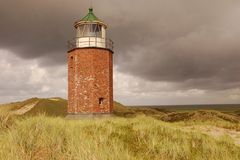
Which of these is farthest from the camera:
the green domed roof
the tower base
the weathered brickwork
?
the green domed roof

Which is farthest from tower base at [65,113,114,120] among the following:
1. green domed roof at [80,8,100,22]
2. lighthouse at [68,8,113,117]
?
green domed roof at [80,8,100,22]

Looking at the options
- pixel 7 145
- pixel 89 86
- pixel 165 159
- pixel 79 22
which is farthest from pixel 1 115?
pixel 79 22

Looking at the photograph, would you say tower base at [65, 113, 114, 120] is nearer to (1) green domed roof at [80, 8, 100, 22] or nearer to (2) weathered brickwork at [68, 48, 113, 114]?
(2) weathered brickwork at [68, 48, 113, 114]

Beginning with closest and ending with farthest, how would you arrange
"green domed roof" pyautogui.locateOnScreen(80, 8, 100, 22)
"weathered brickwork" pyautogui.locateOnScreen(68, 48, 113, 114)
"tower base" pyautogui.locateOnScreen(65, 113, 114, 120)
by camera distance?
"tower base" pyautogui.locateOnScreen(65, 113, 114, 120)
"weathered brickwork" pyautogui.locateOnScreen(68, 48, 113, 114)
"green domed roof" pyautogui.locateOnScreen(80, 8, 100, 22)

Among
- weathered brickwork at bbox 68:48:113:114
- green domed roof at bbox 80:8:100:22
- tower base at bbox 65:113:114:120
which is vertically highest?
green domed roof at bbox 80:8:100:22

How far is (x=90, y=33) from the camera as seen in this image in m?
21.3

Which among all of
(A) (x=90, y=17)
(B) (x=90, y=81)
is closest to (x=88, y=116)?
(B) (x=90, y=81)

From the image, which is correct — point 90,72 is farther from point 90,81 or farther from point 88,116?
point 88,116

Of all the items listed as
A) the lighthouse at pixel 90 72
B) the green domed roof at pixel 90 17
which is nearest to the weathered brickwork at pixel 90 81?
the lighthouse at pixel 90 72

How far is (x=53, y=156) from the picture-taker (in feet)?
20.3

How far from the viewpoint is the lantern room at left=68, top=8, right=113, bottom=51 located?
21125 mm

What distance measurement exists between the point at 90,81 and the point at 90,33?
11.6 feet

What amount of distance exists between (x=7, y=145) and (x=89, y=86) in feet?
46.2

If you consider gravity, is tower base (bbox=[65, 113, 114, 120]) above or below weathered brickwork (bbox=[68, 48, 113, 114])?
below
